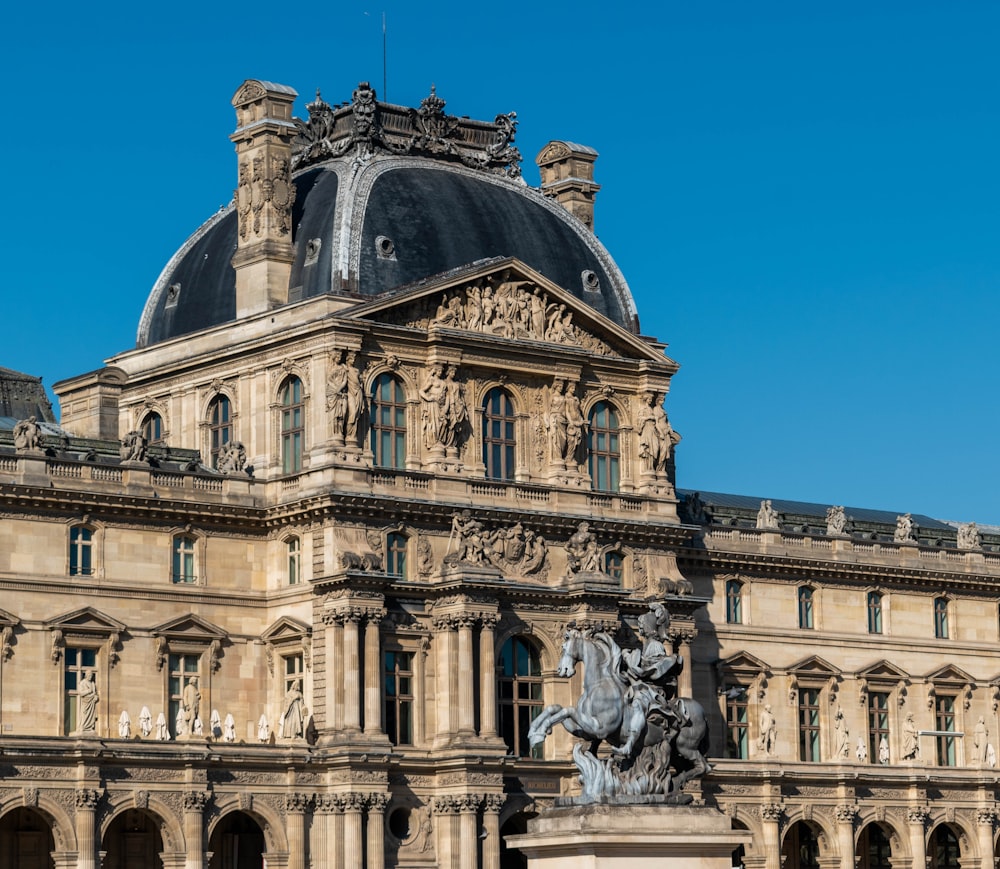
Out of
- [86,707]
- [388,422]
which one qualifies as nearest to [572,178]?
[388,422]

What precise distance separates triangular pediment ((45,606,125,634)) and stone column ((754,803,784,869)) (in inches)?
995

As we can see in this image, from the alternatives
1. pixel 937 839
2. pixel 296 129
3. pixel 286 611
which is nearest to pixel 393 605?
pixel 286 611

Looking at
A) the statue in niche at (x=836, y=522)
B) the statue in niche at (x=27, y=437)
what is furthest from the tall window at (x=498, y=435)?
the statue in niche at (x=836, y=522)

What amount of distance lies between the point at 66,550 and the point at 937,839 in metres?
38.6

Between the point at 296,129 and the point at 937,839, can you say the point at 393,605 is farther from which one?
the point at 937,839

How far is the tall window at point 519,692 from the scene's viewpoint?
9000cm

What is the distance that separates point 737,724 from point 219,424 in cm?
2268

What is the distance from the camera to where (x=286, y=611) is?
290ft

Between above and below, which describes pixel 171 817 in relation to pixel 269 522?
below

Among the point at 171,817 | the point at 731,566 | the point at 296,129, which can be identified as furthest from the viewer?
the point at 731,566

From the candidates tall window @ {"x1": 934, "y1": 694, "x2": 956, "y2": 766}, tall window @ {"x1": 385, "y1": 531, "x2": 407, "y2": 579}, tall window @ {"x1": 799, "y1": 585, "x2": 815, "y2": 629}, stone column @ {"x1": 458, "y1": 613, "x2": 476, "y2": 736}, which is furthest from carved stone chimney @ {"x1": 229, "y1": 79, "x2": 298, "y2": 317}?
tall window @ {"x1": 934, "y1": 694, "x2": 956, "y2": 766}

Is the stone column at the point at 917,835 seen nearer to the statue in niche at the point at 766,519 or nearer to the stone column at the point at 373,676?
the statue in niche at the point at 766,519

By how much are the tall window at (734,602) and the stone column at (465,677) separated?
1587cm

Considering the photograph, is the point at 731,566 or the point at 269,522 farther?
the point at 731,566
